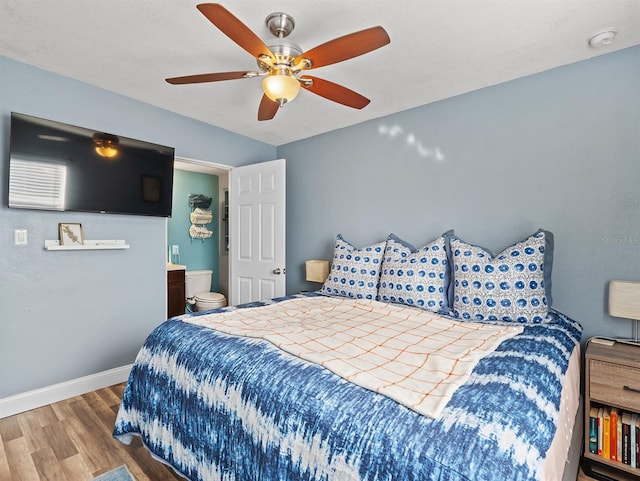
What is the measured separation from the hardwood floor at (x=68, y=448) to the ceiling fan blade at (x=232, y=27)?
2.22 metres

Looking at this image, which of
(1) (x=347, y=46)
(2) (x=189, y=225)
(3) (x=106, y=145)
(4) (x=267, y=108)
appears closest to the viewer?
(1) (x=347, y=46)

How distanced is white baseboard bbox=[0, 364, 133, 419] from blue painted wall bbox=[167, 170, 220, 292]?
2.27 metres

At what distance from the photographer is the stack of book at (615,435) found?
1655 millimetres

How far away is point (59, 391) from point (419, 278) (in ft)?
9.51

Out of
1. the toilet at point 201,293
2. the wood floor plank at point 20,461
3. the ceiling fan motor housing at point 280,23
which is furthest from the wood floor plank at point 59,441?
the ceiling fan motor housing at point 280,23

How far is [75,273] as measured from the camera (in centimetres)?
256

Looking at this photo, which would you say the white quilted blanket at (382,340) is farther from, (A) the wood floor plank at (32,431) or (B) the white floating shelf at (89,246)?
(B) the white floating shelf at (89,246)

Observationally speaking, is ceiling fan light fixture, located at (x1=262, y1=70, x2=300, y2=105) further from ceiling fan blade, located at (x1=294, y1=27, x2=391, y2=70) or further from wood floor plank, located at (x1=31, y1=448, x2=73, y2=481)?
wood floor plank, located at (x1=31, y1=448, x2=73, y2=481)

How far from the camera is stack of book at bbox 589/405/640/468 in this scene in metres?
1.66

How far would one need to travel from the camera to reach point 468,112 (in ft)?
8.66

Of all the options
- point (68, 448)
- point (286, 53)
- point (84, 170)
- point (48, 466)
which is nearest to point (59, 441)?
point (68, 448)

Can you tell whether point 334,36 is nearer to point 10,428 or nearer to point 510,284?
point 510,284

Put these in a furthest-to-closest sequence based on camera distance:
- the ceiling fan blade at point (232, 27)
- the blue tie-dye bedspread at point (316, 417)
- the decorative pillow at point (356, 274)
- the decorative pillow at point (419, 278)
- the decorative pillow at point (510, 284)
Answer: the decorative pillow at point (356, 274) < the decorative pillow at point (419, 278) < the decorative pillow at point (510, 284) < the ceiling fan blade at point (232, 27) < the blue tie-dye bedspread at point (316, 417)

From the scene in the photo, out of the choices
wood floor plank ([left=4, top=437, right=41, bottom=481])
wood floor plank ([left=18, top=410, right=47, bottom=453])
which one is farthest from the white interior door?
wood floor plank ([left=4, top=437, right=41, bottom=481])
